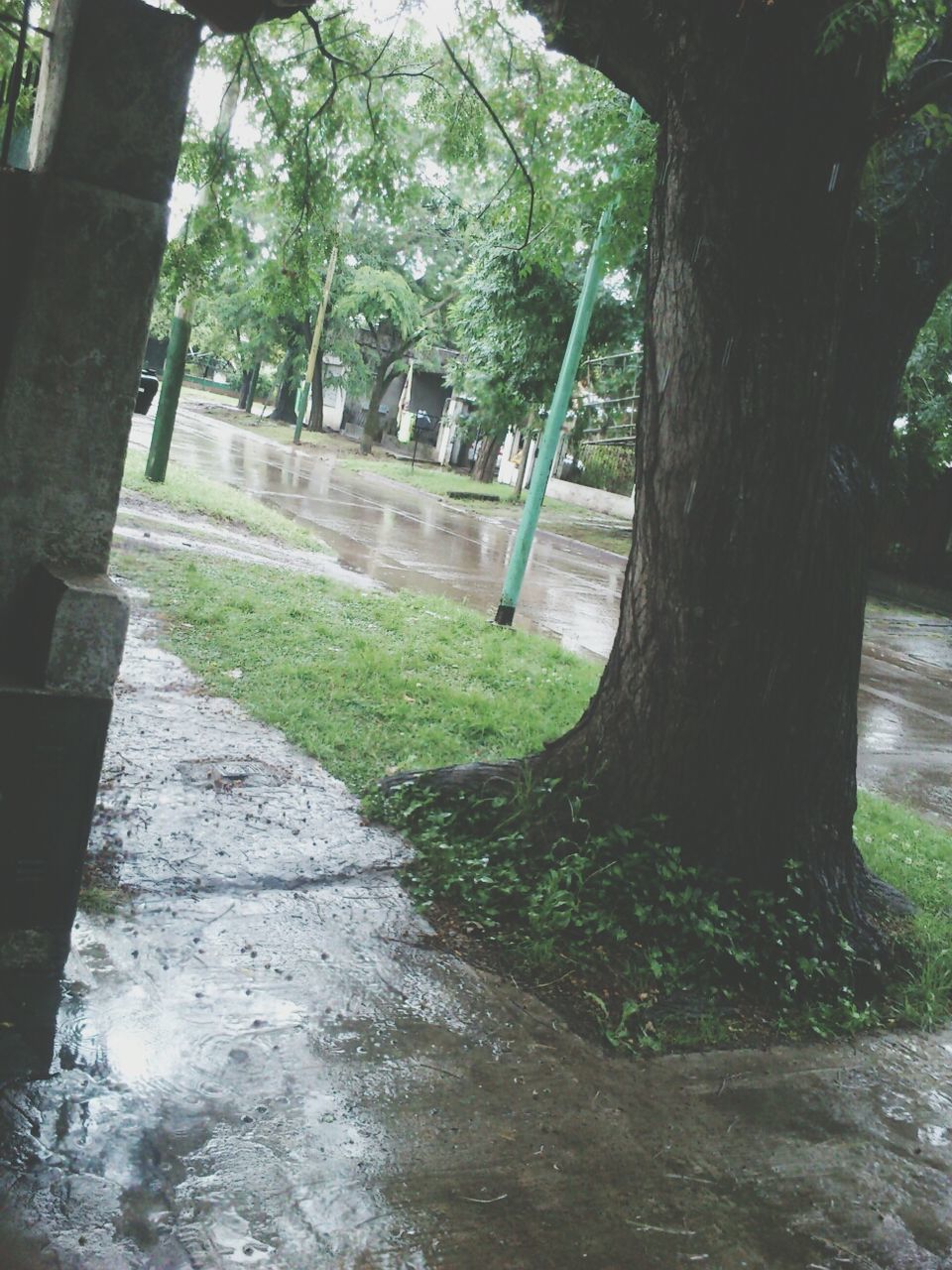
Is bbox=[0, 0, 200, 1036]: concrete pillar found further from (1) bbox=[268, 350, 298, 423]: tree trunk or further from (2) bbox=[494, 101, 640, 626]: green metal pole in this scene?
(1) bbox=[268, 350, 298, 423]: tree trunk

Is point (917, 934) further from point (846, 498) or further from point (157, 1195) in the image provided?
point (157, 1195)

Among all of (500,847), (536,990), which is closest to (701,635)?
(500,847)

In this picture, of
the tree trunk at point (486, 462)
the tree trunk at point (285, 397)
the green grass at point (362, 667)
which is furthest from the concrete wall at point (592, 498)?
the green grass at point (362, 667)

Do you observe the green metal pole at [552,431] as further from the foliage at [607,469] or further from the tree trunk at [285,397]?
the tree trunk at [285,397]

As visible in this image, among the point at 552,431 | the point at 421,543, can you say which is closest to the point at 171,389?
the point at 421,543

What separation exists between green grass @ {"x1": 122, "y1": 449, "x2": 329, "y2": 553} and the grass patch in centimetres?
554

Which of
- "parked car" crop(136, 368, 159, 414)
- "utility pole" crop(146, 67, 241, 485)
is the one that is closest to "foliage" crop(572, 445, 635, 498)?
"utility pole" crop(146, 67, 241, 485)

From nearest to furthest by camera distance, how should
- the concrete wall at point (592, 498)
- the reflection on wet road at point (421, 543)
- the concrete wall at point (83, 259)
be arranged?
1. the concrete wall at point (83, 259)
2. the reflection on wet road at point (421, 543)
3. the concrete wall at point (592, 498)

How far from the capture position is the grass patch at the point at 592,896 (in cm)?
373

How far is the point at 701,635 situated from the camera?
163 inches

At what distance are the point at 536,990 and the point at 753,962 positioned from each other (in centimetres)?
91

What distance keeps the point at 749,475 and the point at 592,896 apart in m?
1.78

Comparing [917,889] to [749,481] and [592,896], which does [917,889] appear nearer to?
[592,896]

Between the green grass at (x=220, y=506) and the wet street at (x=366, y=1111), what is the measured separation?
7.87m
